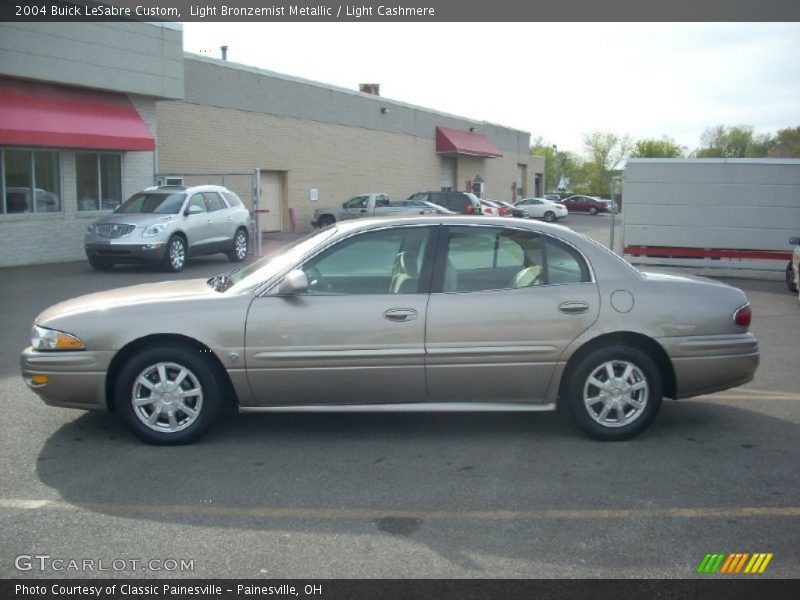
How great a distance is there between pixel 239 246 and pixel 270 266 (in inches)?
576

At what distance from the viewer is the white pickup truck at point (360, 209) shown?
31.5 metres

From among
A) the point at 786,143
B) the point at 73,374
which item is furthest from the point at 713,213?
the point at 786,143

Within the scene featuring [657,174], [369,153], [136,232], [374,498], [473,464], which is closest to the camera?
[374,498]

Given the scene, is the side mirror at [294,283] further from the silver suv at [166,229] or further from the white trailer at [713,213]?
the white trailer at [713,213]

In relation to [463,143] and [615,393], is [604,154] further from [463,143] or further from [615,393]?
[615,393]

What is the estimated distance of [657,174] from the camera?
63.3 ft

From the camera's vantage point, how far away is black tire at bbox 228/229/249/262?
20.4 metres

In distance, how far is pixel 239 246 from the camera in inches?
810

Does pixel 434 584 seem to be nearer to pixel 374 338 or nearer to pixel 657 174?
pixel 374 338

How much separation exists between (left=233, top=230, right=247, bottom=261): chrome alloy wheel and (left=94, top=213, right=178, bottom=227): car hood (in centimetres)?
251

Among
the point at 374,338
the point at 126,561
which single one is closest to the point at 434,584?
the point at 126,561

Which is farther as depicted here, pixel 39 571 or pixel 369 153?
pixel 369 153

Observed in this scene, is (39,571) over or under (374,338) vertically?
under

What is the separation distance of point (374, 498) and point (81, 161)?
58.4 feet
